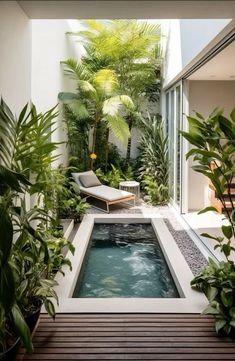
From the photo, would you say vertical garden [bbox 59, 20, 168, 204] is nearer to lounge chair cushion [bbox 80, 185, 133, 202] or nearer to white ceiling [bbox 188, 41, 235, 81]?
lounge chair cushion [bbox 80, 185, 133, 202]

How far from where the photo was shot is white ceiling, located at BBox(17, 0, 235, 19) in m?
2.91

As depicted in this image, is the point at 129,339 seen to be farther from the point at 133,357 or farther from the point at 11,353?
the point at 11,353

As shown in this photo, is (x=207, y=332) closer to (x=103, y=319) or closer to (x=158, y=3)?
(x=103, y=319)

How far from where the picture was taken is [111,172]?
27.4 ft

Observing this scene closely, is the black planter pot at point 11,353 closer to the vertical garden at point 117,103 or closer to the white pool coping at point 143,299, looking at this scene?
the white pool coping at point 143,299

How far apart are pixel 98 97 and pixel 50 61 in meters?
2.04

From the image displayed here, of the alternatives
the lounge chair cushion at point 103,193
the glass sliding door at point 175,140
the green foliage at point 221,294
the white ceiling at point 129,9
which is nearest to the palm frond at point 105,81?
the glass sliding door at point 175,140

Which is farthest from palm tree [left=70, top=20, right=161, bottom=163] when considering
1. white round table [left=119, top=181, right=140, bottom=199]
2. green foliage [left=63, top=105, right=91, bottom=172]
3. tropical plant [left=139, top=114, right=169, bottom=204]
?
white round table [left=119, top=181, right=140, bottom=199]

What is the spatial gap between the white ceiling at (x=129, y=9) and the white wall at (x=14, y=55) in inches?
5.9

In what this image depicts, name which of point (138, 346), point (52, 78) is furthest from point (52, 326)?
point (52, 78)

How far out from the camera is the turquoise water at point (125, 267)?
370 centimetres

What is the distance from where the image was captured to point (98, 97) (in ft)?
25.6

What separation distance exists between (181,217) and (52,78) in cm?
360

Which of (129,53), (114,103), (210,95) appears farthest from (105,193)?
(129,53)
